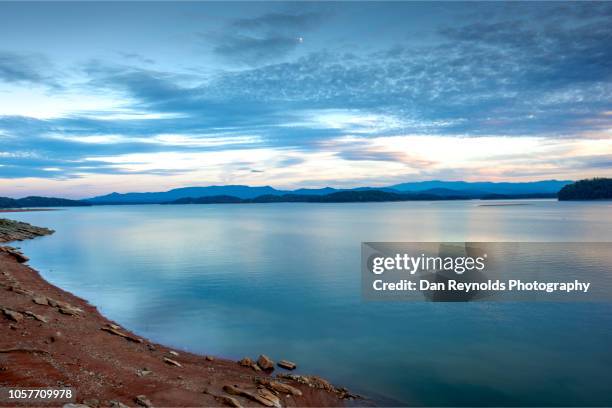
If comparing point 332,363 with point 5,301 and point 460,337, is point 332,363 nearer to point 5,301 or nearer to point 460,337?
point 460,337

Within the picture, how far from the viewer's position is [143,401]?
12.0m

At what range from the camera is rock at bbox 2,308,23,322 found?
703 inches

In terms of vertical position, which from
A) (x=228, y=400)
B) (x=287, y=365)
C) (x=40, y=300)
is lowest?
(x=287, y=365)

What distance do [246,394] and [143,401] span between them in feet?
10.9

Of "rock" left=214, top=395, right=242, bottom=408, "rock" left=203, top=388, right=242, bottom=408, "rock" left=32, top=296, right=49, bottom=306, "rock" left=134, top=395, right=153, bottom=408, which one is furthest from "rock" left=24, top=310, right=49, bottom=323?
"rock" left=214, top=395, right=242, bottom=408

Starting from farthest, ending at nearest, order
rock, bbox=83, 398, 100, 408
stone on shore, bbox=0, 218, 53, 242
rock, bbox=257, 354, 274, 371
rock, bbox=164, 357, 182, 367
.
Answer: stone on shore, bbox=0, 218, 53, 242 < rock, bbox=257, 354, 274, 371 < rock, bbox=164, 357, 182, 367 < rock, bbox=83, 398, 100, 408

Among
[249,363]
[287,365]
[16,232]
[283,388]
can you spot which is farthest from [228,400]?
[16,232]

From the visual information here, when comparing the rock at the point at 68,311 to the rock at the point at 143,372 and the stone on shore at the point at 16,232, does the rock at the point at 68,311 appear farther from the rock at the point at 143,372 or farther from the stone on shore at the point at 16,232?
the stone on shore at the point at 16,232

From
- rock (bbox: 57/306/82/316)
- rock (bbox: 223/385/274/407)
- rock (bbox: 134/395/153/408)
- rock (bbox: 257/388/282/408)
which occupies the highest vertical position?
rock (bbox: 57/306/82/316)

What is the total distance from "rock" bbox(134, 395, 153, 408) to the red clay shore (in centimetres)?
3

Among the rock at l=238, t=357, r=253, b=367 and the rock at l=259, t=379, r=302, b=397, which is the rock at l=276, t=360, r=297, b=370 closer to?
the rock at l=238, t=357, r=253, b=367

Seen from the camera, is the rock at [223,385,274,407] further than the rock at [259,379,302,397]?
No

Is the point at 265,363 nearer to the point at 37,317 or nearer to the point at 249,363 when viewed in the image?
the point at 249,363

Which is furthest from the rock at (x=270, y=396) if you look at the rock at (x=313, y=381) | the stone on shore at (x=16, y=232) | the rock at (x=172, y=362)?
the stone on shore at (x=16, y=232)
